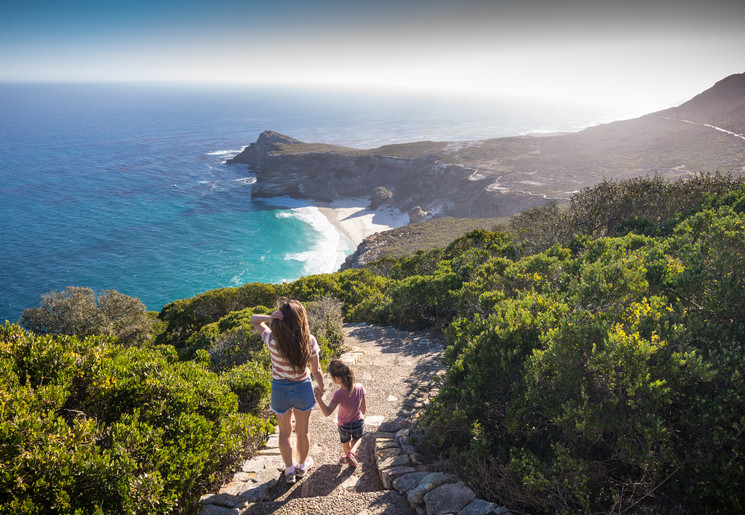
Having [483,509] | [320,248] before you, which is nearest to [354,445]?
[483,509]

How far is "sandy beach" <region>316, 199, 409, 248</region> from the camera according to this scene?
57.1 meters

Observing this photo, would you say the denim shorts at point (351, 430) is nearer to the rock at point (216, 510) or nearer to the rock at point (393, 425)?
the rock at point (393, 425)

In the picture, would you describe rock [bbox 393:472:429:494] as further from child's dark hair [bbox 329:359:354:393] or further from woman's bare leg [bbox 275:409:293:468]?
woman's bare leg [bbox 275:409:293:468]

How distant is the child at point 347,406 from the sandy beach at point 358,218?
47.0 meters

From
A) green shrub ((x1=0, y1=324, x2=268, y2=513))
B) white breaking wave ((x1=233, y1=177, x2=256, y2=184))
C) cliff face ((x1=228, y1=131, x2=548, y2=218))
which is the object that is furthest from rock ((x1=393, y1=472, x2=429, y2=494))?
white breaking wave ((x1=233, y1=177, x2=256, y2=184))

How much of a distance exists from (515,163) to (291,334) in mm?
73746

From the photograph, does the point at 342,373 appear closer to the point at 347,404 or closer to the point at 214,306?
the point at 347,404

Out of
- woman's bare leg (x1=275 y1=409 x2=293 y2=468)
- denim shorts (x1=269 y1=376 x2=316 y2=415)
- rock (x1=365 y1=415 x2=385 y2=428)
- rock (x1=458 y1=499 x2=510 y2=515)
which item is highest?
denim shorts (x1=269 y1=376 x2=316 y2=415)

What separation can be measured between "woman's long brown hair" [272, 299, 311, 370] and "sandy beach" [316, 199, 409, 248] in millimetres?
47774

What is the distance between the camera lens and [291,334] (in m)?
4.50

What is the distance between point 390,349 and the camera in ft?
37.5

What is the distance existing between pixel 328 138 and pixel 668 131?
11575 centimetres

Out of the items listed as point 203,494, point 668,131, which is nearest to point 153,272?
point 203,494

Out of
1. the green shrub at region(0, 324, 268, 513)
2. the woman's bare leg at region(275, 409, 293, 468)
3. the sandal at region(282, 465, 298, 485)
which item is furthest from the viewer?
the sandal at region(282, 465, 298, 485)
